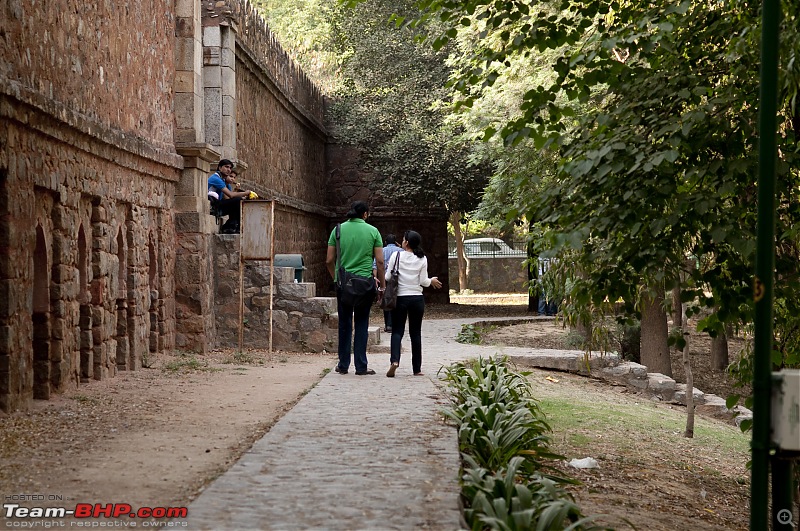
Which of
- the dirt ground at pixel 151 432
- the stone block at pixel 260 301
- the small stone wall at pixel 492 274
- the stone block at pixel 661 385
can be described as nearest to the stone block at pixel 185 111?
the stone block at pixel 260 301

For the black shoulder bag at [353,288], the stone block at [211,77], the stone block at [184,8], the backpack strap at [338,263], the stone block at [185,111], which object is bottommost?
the black shoulder bag at [353,288]

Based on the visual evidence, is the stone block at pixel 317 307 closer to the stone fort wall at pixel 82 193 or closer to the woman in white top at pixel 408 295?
the stone fort wall at pixel 82 193

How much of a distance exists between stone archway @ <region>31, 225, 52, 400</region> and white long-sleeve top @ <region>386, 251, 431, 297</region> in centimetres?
333

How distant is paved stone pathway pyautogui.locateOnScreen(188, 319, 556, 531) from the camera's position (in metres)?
4.43

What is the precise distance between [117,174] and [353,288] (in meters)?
2.80

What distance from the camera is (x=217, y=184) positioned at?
14.1 metres

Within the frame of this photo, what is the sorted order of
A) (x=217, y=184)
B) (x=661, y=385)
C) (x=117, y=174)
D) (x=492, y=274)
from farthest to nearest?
(x=492, y=274)
(x=661, y=385)
(x=217, y=184)
(x=117, y=174)

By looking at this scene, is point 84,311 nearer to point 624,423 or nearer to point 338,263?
point 338,263

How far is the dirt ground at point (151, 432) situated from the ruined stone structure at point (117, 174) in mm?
401

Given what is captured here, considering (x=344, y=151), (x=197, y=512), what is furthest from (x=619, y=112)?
(x=344, y=151)

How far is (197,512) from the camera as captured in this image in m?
4.46

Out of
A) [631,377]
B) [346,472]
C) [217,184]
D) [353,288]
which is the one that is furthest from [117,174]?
[631,377]

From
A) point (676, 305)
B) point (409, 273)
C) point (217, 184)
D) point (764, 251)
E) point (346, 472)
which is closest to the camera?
point (764, 251)

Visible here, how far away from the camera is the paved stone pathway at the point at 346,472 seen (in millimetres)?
4426
